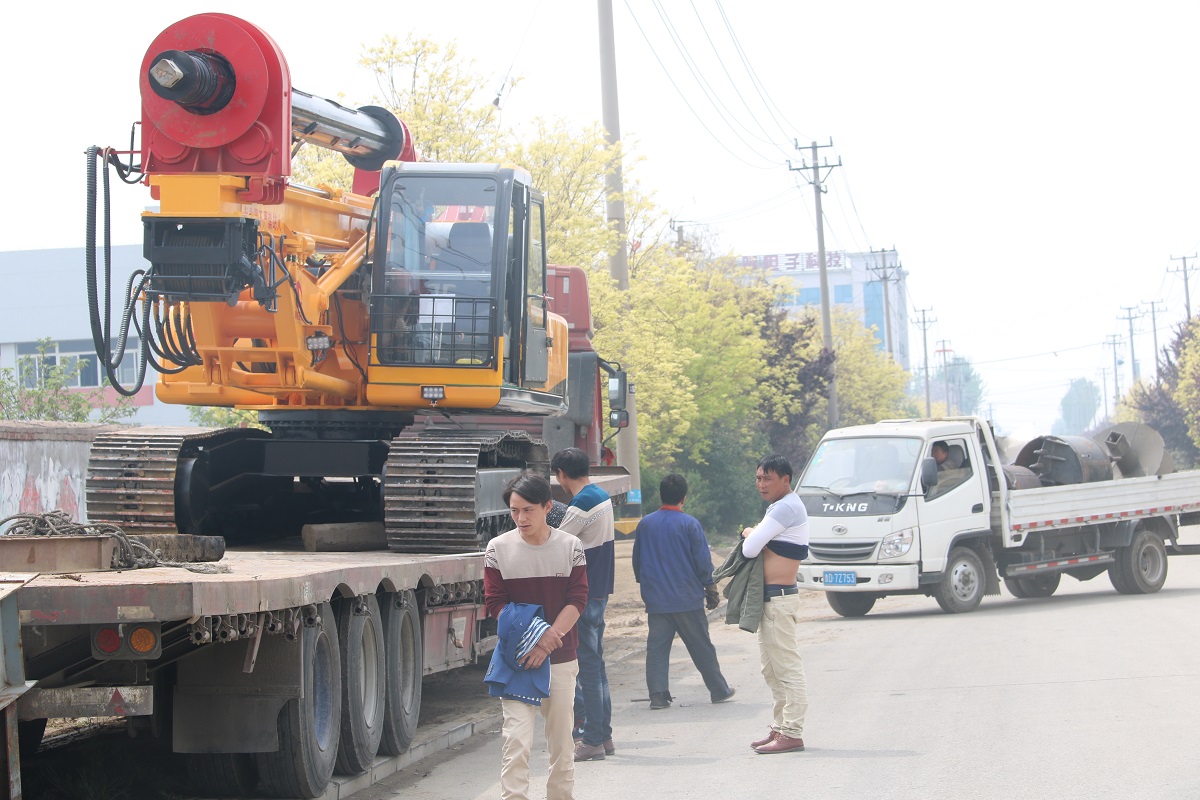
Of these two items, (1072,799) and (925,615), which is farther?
(925,615)

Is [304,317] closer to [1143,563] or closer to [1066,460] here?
[1066,460]

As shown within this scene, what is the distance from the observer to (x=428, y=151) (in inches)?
987

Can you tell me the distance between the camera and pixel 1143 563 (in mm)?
19375

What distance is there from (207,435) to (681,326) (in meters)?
25.9

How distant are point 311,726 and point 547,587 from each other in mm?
1687

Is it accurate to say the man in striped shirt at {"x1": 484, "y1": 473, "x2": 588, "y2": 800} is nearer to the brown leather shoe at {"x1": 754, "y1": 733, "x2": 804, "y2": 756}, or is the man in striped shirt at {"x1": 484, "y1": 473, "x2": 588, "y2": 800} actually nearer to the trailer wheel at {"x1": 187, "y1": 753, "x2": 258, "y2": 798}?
the trailer wheel at {"x1": 187, "y1": 753, "x2": 258, "y2": 798}

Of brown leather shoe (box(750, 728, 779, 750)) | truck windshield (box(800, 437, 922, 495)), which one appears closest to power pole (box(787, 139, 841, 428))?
truck windshield (box(800, 437, 922, 495))

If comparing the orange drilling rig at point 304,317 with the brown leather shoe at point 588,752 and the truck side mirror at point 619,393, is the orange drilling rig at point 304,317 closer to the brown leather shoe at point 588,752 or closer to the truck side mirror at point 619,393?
the brown leather shoe at point 588,752

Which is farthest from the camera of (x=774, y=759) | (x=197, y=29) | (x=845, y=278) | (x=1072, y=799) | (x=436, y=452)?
(x=845, y=278)

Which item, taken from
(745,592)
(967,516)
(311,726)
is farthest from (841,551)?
(311,726)

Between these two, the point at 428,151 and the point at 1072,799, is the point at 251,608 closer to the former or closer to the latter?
the point at 1072,799

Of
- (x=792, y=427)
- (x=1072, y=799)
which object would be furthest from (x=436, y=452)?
(x=792, y=427)

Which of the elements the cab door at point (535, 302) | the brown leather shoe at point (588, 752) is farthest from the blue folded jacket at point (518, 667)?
the cab door at point (535, 302)

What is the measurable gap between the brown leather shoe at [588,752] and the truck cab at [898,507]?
8.03m
